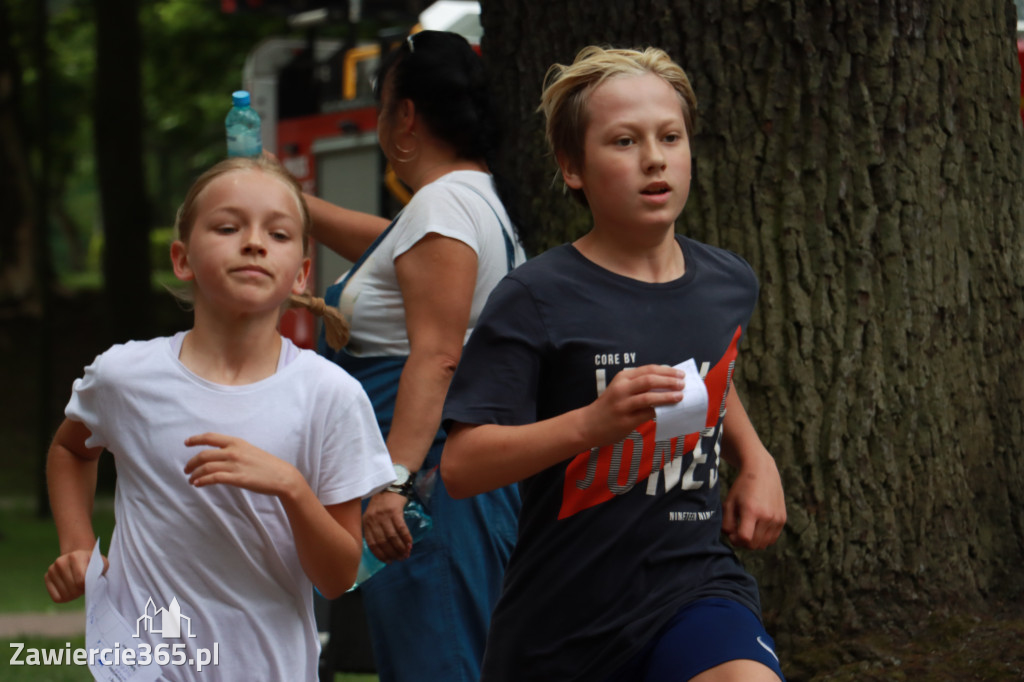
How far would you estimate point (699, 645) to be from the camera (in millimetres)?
2406

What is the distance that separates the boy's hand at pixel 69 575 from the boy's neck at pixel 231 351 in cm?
40

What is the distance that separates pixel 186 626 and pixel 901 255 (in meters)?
2.12

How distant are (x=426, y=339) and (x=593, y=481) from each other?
75 centimetres

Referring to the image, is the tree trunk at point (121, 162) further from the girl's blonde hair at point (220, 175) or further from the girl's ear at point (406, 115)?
the girl's blonde hair at point (220, 175)

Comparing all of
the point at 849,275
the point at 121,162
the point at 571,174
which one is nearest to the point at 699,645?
the point at 571,174

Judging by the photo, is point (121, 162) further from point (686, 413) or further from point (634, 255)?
point (686, 413)

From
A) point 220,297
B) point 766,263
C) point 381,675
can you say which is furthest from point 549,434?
point 766,263

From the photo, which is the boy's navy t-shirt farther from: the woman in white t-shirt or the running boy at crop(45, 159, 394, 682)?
the woman in white t-shirt

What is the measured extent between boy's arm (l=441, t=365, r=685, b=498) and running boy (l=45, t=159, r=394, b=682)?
0.52 feet

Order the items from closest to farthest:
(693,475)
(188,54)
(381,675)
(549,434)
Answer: (549,434), (693,475), (381,675), (188,54)

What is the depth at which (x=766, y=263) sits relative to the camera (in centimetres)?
360

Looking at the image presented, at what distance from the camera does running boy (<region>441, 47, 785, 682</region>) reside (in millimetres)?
2477

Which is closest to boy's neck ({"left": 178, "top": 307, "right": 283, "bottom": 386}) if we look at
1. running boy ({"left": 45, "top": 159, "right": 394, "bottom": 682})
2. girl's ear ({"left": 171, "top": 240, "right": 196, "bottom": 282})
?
running boy ({"left": 45, "top": 159, "right": 394, "bottom": 682})

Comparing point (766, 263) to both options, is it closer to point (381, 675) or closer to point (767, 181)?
point (767, 181)
